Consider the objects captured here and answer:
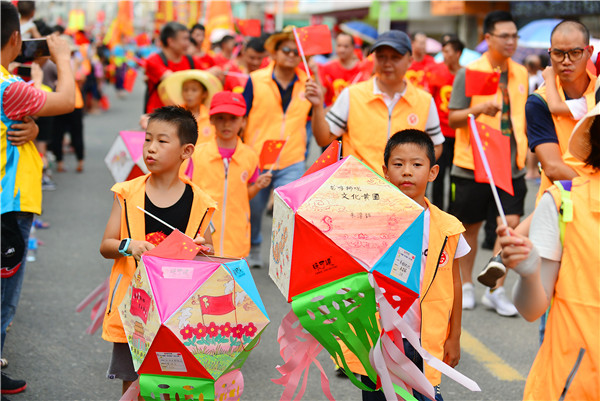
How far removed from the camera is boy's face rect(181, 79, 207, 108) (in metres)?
6.67

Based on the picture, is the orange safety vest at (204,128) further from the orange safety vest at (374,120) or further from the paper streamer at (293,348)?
the paper streamer at (293,348)

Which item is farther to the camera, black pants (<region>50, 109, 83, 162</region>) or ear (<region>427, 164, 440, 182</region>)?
black pants (<region>50, 109, 83, 162</region>)

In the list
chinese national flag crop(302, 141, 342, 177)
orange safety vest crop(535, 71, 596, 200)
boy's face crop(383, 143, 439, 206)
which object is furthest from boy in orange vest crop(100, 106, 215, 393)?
orange safety vest crop(535, 71, 596, 200)

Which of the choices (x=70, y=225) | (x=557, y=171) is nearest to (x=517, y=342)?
(x=557, y=171)

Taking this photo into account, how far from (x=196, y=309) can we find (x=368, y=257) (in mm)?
656

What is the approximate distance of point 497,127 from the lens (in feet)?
18.6

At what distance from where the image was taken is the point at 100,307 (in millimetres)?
4047

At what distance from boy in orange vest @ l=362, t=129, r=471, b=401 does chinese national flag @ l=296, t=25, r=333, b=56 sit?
2498 millimetres

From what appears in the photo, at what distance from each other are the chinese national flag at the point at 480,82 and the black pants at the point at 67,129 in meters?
7.25

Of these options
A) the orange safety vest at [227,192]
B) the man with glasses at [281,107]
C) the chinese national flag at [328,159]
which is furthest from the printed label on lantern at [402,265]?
the man with glasses at [281,107]

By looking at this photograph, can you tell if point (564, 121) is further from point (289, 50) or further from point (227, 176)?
point (289, 50)

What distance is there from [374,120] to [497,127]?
1.20m

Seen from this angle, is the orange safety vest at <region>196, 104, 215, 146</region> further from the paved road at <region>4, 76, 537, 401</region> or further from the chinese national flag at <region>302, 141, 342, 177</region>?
the chinese national flag at <region>302, 141, 342, 177</region>

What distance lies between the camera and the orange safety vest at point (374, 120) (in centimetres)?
491
